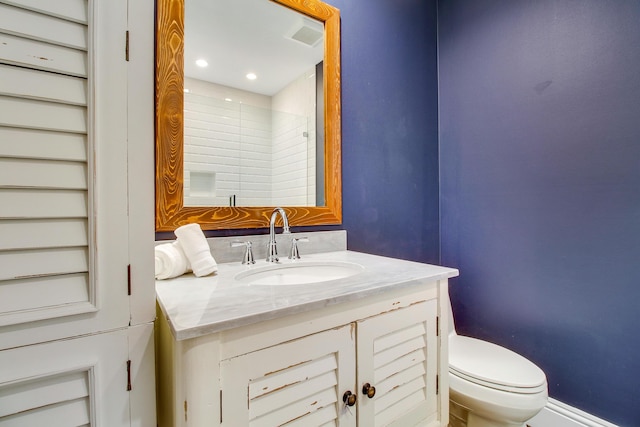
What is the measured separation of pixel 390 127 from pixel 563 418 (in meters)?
1.55

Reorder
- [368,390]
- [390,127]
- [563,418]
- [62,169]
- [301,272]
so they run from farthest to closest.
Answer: [390,127] < [563,418] < [301,272] < [368,390] < [62,169]

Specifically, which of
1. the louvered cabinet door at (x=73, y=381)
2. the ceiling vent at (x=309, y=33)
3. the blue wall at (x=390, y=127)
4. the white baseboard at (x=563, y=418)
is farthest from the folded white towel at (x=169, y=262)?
the white baseboard at (x=563, y=418)

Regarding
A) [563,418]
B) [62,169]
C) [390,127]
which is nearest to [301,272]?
[62,169]

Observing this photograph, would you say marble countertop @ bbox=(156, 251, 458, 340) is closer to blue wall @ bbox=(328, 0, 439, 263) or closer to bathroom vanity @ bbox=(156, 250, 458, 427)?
bathroom vanity @ bbox=(156, 250, 458, 427)

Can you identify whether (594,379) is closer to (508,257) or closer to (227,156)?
(508,257)

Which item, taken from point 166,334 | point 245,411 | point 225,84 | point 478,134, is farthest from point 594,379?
point 225,84

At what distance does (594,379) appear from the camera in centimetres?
122

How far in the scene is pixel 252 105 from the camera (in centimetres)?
116

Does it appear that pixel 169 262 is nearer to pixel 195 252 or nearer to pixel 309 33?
pixel 195 252

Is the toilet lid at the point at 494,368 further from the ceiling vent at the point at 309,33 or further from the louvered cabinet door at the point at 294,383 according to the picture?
the ceiling vent at the point at 309,33

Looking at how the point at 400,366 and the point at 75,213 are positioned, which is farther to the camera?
the point at 400,366

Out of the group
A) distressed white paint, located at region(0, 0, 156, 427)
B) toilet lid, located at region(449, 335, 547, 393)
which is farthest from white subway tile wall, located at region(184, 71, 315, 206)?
toilet lid, located at region(449, 335, 547, 393)

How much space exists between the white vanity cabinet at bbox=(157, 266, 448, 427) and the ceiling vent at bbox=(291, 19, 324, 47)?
1.15 metres

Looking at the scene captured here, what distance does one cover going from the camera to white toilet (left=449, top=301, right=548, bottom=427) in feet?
3.33
